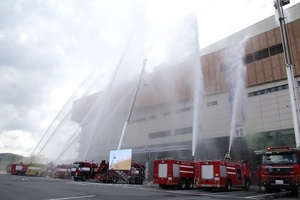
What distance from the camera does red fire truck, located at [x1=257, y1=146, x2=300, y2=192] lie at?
602 inches

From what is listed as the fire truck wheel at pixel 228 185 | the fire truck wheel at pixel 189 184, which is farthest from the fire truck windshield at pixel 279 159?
the fire truck wheel at pixel 189 184

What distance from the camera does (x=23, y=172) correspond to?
143 ft

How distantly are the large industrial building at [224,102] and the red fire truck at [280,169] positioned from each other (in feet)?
41.2

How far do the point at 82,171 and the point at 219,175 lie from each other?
2109 centimetres

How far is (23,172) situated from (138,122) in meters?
22.9

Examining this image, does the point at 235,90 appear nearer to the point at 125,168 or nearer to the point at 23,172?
the point at 125,168

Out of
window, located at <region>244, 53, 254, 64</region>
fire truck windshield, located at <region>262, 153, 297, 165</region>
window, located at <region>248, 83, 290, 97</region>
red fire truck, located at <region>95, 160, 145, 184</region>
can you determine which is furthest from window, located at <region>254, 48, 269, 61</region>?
red fire truck, located at <region>95, 160, 145, 184</region>

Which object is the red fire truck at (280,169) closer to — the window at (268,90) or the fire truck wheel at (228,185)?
the fire truck wheel at (228,185)

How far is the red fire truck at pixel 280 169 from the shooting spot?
1529 centimetres

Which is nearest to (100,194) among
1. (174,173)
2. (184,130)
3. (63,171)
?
(174,173)

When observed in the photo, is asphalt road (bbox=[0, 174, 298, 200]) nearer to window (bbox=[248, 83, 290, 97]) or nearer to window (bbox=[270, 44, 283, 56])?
window (bbox=[248, 83, 290, 97])

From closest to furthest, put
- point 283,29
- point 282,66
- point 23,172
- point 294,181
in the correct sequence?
point 294,181 < point 283,29 < point 282,66 < point 23,172

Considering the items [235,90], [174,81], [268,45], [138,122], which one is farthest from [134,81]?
[268,45]

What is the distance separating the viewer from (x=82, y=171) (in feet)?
111
